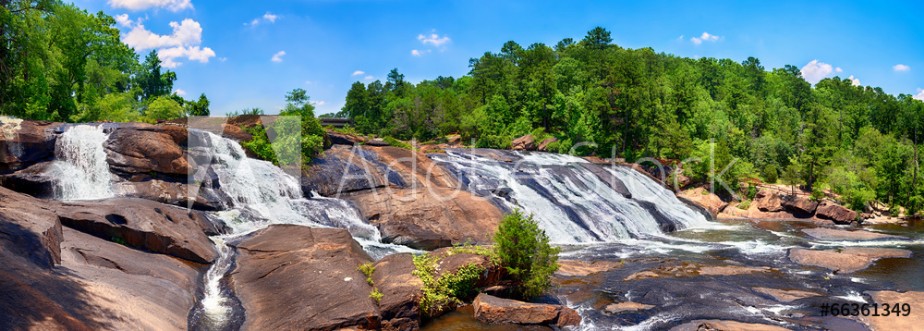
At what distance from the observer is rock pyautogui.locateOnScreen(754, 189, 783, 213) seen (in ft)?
139

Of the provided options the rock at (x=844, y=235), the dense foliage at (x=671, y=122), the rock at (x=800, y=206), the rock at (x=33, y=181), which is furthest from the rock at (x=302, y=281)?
the dense foliage at (x=671, y=122)

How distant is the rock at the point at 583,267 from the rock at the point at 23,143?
70.5ft

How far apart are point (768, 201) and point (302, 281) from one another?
131ft

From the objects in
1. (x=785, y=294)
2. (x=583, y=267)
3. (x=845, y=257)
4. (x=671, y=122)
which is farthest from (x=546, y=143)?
(x=785, y=294)

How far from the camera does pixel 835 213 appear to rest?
39.8m

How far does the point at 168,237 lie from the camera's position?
17594mm

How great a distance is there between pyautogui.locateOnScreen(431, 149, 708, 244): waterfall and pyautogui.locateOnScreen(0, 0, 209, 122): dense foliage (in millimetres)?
22112

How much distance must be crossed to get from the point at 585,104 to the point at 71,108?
48.5 m

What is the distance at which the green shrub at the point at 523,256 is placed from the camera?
16.6 metres

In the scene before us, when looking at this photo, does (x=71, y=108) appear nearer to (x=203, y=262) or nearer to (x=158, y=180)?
(x=158, y=180)

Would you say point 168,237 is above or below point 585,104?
below

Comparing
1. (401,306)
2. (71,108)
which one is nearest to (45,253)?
(401,306)

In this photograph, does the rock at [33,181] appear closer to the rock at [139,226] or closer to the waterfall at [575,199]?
the rock at [139,226]

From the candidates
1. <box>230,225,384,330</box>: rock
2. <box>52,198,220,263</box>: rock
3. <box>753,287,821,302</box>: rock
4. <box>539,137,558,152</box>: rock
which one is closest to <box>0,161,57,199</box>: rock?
<box>52,198,220,263</box>: rock
